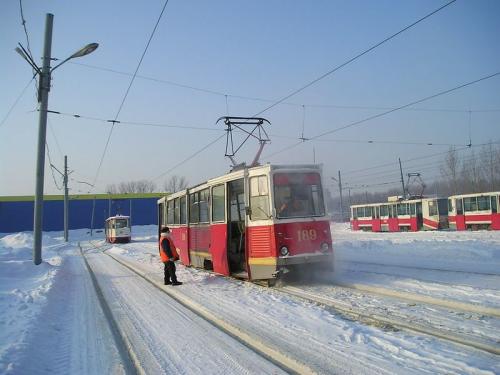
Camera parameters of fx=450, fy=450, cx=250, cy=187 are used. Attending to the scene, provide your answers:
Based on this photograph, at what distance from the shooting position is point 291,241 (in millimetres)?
10547

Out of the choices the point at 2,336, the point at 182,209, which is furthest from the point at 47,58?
the point at 2,336

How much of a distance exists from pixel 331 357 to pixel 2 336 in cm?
444

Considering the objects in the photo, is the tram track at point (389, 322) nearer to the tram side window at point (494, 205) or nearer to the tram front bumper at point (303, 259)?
the tram front bumper at point (303, 259)

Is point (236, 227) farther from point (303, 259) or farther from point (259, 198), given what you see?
point (303, 259)

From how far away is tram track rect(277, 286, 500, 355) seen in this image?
210 inches

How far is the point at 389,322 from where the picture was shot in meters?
6.57

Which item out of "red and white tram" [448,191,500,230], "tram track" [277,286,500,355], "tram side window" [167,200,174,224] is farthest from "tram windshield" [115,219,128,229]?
"tram track" [277,286,500,355]

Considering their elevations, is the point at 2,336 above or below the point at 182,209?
below

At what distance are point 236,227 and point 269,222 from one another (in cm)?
213

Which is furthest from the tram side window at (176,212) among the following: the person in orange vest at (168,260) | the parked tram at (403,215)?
the parked tram at (403,215)

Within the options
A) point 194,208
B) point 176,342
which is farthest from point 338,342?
point 194,208

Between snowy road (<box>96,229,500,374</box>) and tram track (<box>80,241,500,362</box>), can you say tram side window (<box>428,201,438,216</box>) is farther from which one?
snowy road (<box>96,229,500,374</box>)

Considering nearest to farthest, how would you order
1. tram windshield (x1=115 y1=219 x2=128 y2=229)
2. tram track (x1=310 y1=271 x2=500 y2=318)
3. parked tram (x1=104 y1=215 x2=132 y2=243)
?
tram track (x1=310 y1=271 x2=500 y2=318) → parked tram (x1=104 y1=215 x2=132 y2=243) → tram windshield (x1=115 y1=219 x2=128 y2=229)

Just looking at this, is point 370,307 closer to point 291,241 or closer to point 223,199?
point 291,241
